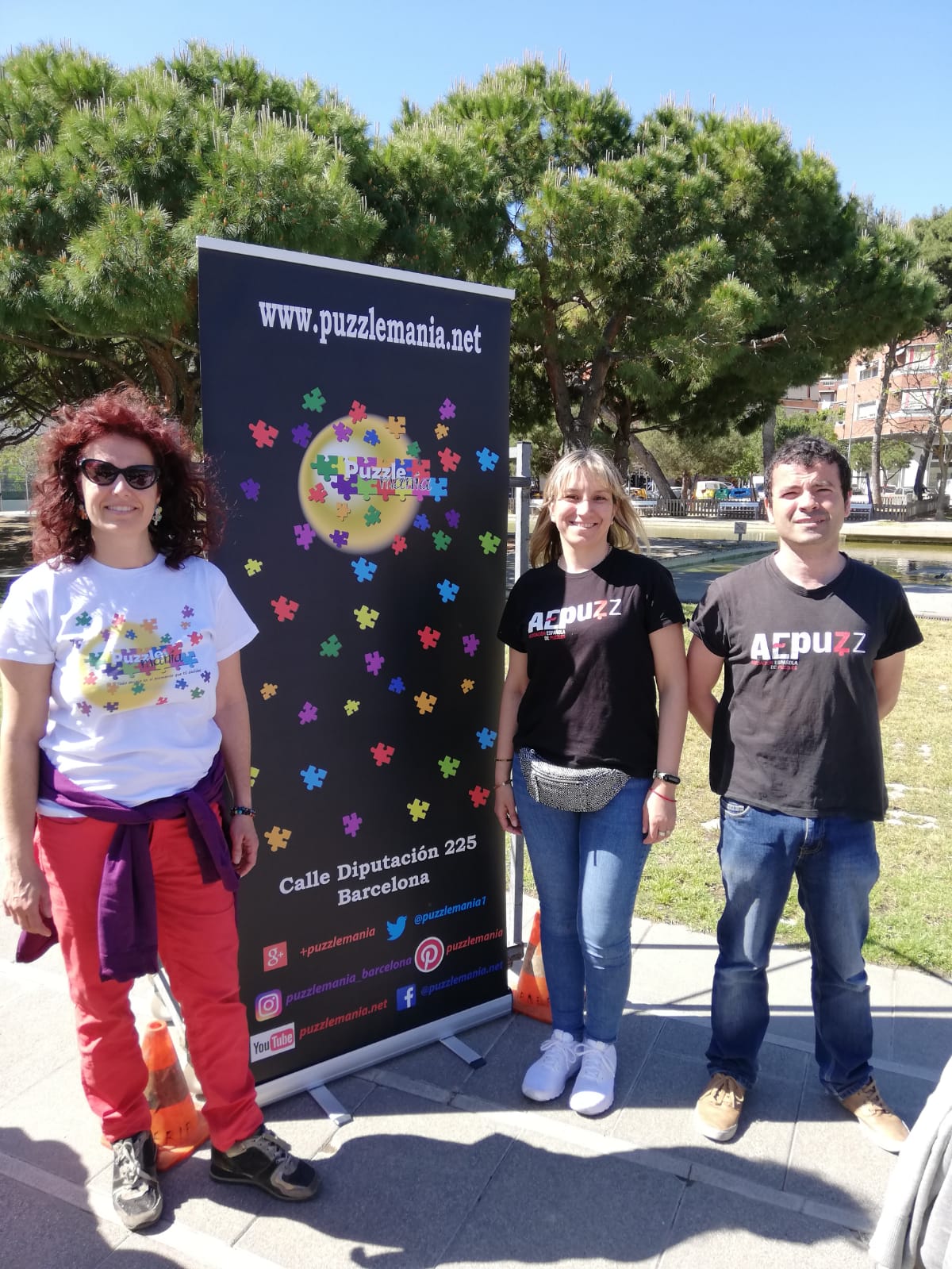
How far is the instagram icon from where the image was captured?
7.89 ft

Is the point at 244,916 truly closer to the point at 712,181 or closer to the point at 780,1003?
the point at 780,1003

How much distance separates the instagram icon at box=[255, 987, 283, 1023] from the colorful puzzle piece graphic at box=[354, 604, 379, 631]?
1.05 m

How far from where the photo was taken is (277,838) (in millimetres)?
2369

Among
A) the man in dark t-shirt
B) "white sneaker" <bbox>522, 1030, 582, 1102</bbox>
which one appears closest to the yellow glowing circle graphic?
the man in dark t-shirt

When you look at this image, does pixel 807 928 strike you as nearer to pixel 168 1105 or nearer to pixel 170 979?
pixel 170 979

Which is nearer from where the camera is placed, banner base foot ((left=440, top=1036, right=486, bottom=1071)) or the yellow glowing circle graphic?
the yellow glowing circle graphic

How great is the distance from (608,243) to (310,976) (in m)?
12.5

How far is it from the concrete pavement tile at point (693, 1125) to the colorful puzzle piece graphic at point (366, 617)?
155 cm

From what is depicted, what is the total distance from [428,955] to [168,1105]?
83 centimetres

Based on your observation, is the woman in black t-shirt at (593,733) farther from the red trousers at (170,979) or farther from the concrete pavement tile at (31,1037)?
the concrete pavement tile at (31,1037)

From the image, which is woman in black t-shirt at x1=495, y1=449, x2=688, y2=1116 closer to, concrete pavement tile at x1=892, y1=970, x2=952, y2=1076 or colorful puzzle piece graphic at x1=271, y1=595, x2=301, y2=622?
colorful puzzle piece graphic at x1=271, y1=595, x2=301, y2=622

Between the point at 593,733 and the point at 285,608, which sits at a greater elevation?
the point at 285,608

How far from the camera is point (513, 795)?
8.48 feet

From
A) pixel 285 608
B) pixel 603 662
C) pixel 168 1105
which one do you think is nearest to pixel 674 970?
pixel 603 662
